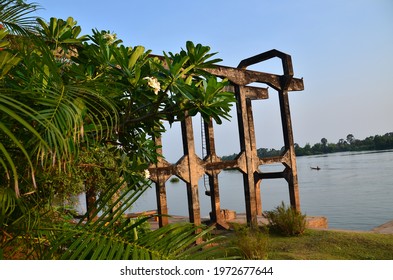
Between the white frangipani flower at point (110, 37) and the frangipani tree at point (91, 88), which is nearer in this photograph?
the frangipani tree at point (91, 88)

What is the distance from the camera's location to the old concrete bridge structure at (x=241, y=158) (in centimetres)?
708

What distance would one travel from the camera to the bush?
26.5 feet

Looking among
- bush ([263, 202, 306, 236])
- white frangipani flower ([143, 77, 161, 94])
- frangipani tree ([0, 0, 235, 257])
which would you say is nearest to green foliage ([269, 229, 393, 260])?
bush ([263, 202, 306, 236])

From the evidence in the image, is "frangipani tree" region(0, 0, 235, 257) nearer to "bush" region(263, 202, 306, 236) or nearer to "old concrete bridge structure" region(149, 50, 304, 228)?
"old concrete bridge structure" region(149, 50, 304, 228)

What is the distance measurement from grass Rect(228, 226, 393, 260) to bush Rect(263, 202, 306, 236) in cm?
15

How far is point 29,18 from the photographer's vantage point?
10.4 ft

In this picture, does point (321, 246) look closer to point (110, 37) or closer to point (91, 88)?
point (110, 37)

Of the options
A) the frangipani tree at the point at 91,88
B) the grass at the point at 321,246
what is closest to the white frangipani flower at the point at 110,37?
the frangipani tree at the point at 91,88

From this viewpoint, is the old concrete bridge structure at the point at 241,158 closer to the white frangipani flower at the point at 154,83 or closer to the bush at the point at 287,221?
the bush at the point at 287,221

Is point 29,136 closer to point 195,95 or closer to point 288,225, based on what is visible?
point 195,95

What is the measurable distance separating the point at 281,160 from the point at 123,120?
6586 millimetres

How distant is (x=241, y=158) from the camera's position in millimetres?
8242

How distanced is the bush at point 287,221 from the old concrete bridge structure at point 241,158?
425mm

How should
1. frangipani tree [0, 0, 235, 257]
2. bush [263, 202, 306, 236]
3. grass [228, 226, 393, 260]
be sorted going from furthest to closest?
bush [263, 202, 306, 236]
grass [228, 226, 393, 260]
frangipani tree [0, 0, 235, 257]
